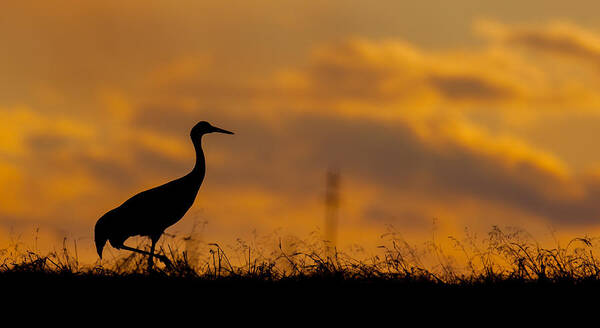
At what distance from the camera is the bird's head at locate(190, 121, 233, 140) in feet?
47.1

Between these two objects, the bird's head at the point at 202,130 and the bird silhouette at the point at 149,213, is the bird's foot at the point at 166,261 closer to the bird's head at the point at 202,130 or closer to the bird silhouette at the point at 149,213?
the bird silhouette at the point at 149,213

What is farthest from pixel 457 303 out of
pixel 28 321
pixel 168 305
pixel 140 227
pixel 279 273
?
pixel 140 227

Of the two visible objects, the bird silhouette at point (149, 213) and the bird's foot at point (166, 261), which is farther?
the bird silhouette at point (149, 213)

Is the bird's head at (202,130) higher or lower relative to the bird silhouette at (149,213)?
higher

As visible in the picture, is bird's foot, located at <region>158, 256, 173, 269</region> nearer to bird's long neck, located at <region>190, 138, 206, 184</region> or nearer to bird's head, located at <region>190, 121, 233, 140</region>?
bird's long neck, located at <region>190, 138, 206, 184</region>

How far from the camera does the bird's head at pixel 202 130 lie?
47.1 ft

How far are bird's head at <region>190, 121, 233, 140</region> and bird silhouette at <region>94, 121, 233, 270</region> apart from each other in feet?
2.93

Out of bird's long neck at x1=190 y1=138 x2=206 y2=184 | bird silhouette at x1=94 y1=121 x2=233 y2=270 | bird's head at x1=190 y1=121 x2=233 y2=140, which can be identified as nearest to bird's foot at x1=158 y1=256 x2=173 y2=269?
bird silhouette at x1=94 y1=121 x2=233 y2=270

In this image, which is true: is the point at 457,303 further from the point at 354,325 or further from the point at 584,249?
the point at 584,249

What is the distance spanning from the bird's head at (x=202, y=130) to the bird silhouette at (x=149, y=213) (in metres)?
0.89

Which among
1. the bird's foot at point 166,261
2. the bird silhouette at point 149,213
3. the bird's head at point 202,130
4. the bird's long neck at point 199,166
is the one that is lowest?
the bird's foot at point 166,261

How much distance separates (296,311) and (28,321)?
2759 mm

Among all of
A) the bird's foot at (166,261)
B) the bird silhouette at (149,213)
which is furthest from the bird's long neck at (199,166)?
the bird's foot at (166,261)

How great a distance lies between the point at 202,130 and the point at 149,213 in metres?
1.97
